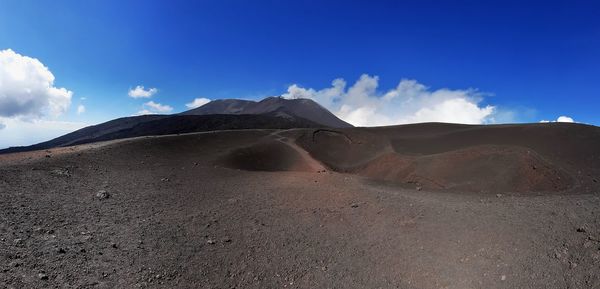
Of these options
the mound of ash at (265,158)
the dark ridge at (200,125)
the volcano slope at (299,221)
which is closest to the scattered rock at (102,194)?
the volcano slope at (299,221)

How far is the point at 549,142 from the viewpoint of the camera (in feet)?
57.4

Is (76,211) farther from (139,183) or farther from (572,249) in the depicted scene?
(572,249)

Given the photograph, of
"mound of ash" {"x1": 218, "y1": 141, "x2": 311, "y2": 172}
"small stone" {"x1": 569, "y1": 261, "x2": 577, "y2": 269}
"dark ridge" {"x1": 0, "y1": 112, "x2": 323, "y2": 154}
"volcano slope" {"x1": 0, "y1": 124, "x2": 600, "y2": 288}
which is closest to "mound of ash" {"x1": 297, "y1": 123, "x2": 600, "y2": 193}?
"volcano slope" {"x1": 0, "y1": 124, "x2": 600, "y2": 288}

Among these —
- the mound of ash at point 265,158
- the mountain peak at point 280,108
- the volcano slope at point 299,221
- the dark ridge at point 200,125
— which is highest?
the mountain peak at point 280,108

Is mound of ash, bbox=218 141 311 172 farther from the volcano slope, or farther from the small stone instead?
the small stone

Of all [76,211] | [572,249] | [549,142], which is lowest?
[572,249]

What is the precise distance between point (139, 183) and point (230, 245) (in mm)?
6030

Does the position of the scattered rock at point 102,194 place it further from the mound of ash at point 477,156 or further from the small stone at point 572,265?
the small stone at point 572,265

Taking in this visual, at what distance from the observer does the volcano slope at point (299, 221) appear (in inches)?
268

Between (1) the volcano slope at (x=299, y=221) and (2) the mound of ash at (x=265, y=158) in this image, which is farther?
(2) the mound of ash at (x=265, y=158)

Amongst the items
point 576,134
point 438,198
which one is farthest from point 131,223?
point 576,134

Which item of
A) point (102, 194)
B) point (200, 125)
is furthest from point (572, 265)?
point (200, 125)

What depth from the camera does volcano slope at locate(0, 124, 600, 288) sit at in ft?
22.3

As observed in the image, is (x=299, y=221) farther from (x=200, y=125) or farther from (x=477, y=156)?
(x=200, y=125)
